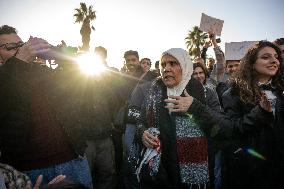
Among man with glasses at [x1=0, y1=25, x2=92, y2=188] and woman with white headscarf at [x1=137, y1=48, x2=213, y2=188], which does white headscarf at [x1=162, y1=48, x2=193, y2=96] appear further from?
man with glasses at [x1=0, y1=25, x2=92, y2=188]

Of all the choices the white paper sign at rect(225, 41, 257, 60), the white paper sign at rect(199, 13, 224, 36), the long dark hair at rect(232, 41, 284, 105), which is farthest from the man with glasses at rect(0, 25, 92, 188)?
the white paper sign at rect(199, 13, 224, 36)

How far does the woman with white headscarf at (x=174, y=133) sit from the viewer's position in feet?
10.9

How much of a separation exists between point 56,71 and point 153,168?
142 cm

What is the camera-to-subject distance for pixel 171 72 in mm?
3697

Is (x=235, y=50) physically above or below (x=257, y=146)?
above

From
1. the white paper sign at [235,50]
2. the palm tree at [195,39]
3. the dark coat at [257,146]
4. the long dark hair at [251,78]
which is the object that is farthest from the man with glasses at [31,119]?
the palm tree at [195,39]

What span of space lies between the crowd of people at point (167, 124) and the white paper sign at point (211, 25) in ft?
9.08

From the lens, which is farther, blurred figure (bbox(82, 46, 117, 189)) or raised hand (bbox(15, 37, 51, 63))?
blurred figure (bbox(82, 46, 117, 189))

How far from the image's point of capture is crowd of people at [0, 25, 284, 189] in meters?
2.97

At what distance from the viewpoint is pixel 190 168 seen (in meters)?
3.46

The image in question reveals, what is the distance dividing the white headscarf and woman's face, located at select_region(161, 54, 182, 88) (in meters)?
0.04

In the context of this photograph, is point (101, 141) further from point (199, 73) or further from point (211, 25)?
point (211, 25)

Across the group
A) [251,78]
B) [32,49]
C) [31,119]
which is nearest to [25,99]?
[31,119]

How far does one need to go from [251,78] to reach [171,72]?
2.89 feet
